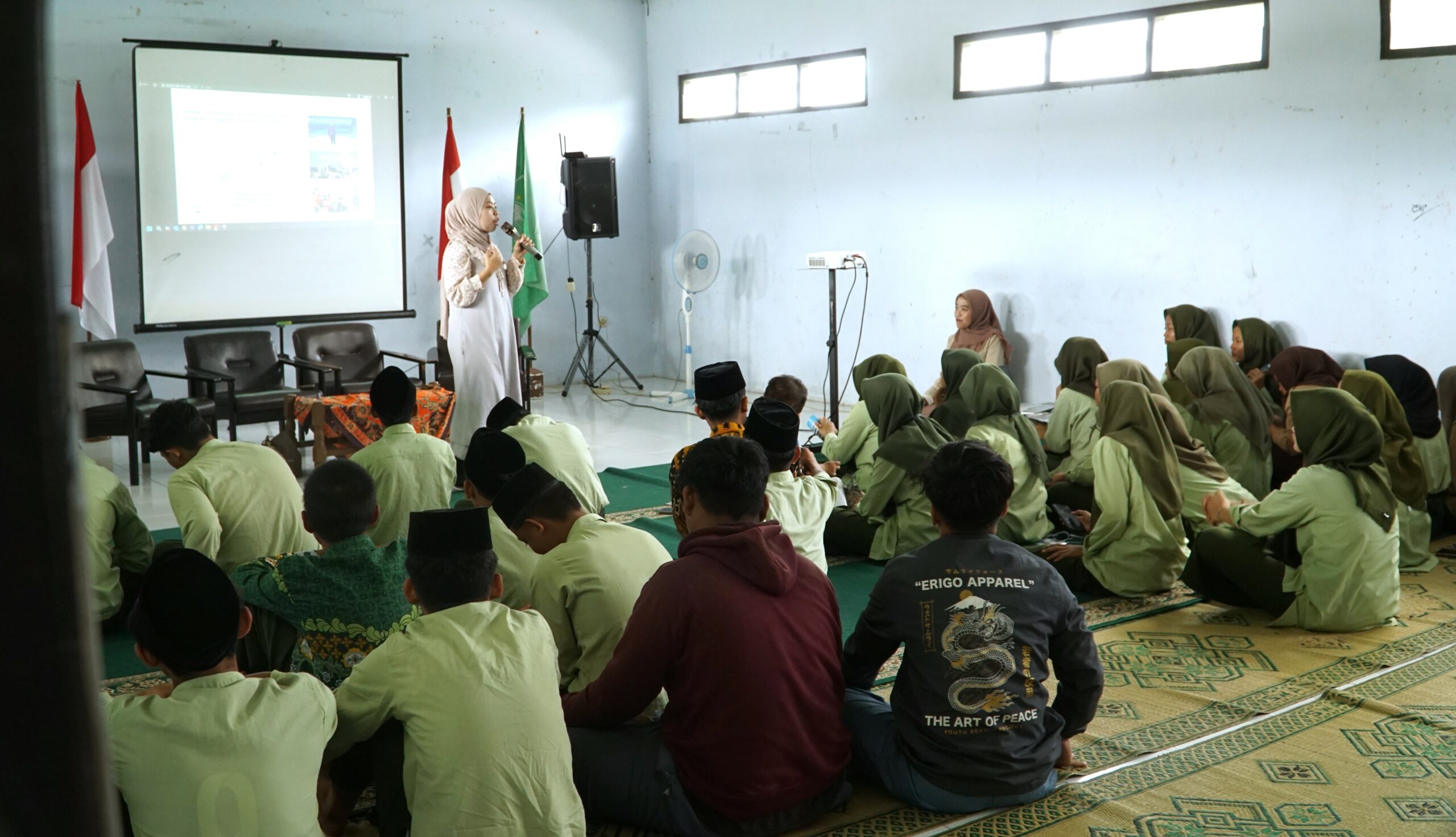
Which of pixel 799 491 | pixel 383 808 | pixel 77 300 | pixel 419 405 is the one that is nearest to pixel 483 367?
pixel 419 405

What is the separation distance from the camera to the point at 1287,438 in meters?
5.01

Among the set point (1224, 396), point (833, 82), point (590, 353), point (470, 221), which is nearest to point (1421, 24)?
point (1224, 396)

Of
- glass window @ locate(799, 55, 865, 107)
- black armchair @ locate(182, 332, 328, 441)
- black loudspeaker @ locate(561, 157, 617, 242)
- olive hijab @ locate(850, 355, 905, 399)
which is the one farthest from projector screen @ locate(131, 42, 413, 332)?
olive hijab @ locate(850, 355, 905, 399)

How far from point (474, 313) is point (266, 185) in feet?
8.09

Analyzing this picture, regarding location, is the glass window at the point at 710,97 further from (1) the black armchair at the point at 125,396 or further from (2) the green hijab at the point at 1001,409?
(2) the green hijab at the point at 1001,409

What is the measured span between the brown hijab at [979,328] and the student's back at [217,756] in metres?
5.99

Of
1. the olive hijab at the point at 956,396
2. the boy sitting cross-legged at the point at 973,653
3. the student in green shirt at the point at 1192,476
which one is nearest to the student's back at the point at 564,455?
the boy sitting cross-legged at the point at 973,653

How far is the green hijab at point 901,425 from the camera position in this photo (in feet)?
14.2

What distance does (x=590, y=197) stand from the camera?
903 centimetres

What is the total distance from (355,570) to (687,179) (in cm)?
777

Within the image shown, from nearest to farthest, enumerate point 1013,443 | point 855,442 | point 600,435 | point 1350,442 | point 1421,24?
point 1350,442 < point 1013,443 < point 855,442 < point 1421,24 < point 600,435

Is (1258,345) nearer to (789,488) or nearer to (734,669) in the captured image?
(789,488)

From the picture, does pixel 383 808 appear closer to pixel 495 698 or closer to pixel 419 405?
pixel 495 698

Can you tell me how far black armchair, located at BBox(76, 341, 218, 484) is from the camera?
5871mm
